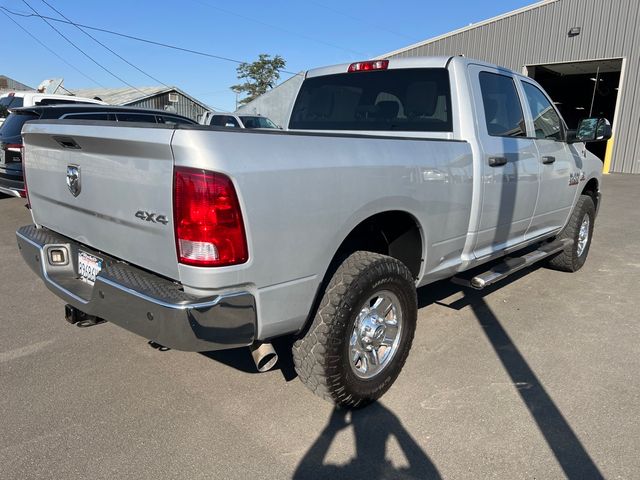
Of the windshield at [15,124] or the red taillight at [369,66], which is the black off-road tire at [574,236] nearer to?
the red taillight at [369,66]

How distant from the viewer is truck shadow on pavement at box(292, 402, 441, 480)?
2.33 metres

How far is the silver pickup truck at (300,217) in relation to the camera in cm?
208

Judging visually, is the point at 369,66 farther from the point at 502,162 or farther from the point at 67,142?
the point at 67,142

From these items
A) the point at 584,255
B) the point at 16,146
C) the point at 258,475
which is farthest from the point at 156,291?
the point at 16,146

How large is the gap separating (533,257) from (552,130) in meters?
1.31

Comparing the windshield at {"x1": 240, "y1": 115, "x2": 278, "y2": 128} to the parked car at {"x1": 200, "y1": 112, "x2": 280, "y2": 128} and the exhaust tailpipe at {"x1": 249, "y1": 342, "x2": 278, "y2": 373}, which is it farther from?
the exhaust tailpipe at {"x1": 249, "y1": 342, "x2": 278, "y2": 373}

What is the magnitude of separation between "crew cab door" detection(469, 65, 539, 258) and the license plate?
2.52 m

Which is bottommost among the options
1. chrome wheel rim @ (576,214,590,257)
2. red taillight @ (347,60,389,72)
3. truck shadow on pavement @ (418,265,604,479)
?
truck shadow on pavement @ (418,265,604,479)

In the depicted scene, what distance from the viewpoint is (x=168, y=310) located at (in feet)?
6.82

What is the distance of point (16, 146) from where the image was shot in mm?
7516

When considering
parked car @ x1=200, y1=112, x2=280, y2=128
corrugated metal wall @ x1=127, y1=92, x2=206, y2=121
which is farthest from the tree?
parked car @ x1=200, y1=112, x2=280, y2=128

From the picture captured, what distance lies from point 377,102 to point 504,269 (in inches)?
66.7

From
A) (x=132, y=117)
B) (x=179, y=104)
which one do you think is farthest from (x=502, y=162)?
(x=179, y=104)

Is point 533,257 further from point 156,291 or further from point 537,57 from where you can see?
point 537,57
